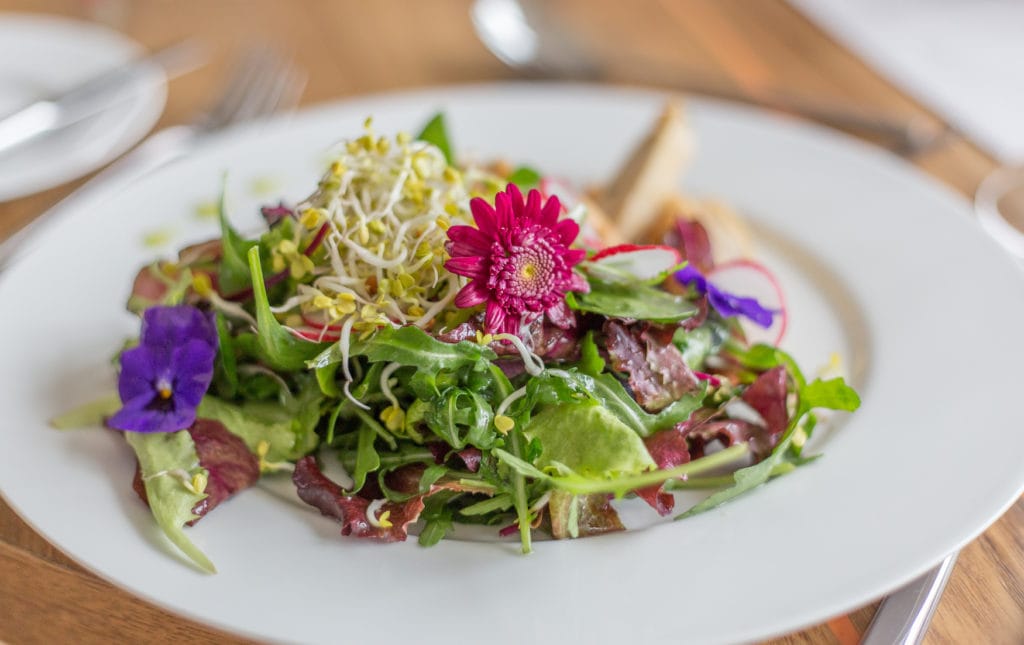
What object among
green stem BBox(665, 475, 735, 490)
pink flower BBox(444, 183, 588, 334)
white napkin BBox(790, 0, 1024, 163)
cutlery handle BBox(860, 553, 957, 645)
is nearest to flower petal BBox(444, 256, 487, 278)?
pink flower BBox(444, 183, 588, 334)

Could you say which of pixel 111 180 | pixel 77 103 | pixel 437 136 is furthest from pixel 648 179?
pixel 77 103

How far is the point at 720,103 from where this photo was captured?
114 inches

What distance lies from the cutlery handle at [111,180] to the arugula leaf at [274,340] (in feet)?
3.00

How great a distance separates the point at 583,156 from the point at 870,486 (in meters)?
1.29

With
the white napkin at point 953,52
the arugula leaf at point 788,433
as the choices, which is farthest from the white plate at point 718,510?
the white napkin at point 953,52

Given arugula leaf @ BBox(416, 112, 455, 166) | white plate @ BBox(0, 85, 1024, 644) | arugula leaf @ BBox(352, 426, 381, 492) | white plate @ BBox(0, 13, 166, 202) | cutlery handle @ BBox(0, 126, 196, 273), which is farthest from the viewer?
white plate @ BBox(0, 13, 166, 202)

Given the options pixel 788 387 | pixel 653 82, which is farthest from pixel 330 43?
pixel 788 387

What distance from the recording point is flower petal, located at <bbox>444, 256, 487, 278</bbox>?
57.7 inches

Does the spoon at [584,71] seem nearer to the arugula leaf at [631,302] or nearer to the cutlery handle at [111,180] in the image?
the cutlery handle at [111,180]

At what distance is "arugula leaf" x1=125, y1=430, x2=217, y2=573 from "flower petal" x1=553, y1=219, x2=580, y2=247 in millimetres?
687

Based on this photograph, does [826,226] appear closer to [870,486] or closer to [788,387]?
[788,387]

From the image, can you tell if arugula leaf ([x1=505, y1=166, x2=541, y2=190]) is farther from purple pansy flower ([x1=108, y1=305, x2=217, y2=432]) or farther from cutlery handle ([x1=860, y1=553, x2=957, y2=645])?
cutlery handle ([x1=860, y1=553, x2=957, y2=645])

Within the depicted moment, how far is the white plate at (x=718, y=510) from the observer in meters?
1.25

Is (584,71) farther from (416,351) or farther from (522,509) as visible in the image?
(522,509)
